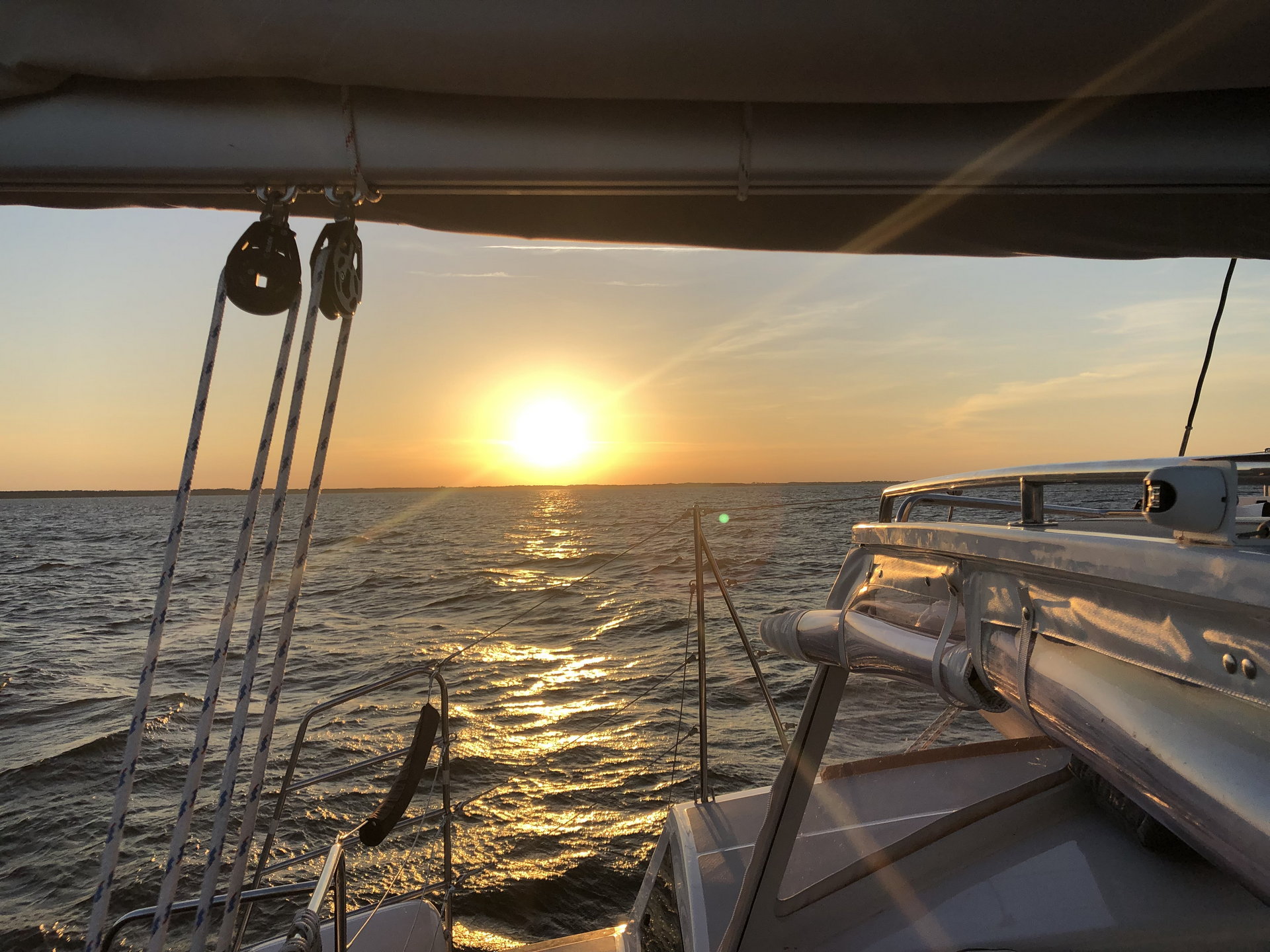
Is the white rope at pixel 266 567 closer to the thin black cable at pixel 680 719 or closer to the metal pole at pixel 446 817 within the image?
the metal pole at pixel 446 817

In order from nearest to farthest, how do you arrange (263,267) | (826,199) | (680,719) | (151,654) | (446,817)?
(151,654) < (263,267) < (826,199) < (446,817) < (680,719)

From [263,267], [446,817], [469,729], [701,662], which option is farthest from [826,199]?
[469,729]

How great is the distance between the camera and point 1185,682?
0.77 meters

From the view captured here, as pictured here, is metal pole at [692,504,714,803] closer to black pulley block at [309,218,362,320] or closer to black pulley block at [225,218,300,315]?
black pulley block at [309,218,362,320]

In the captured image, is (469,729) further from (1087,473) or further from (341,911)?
(1087,473)

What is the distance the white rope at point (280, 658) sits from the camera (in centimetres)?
185

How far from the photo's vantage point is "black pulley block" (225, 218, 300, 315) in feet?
6.12

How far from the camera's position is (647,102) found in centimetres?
177

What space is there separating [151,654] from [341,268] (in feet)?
3.31

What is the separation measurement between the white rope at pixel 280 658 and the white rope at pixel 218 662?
11cm

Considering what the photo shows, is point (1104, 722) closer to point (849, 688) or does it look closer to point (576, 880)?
point (849, 688)

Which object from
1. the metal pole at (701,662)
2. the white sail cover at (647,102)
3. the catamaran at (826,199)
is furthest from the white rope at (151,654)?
the metal pole at (701,662)

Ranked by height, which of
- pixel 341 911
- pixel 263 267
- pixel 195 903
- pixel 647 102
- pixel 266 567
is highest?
pixel 647 102

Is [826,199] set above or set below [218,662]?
above
